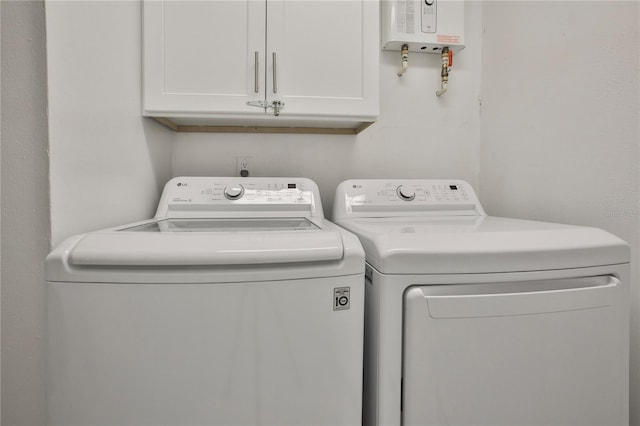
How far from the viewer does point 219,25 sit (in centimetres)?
118

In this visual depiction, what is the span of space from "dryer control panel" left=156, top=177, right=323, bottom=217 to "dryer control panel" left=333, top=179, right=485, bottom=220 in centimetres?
13

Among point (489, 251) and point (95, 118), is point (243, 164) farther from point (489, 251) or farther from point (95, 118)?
point (489, 251)

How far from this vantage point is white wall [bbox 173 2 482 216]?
1.53 meters

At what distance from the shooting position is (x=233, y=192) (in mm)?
1262

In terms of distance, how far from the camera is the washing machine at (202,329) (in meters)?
0.64

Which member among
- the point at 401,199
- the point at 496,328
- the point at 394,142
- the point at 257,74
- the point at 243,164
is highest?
the point at 257,74

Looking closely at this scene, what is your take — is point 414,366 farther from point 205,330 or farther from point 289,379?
point 205,330

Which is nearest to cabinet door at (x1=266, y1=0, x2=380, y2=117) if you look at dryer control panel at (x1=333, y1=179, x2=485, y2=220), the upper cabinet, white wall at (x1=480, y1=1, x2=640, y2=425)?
the upper cabinet

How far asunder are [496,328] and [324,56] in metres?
1.07

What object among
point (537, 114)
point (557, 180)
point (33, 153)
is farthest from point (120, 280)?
point (537, 114)

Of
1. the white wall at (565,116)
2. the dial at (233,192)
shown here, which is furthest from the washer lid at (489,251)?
the dial at (233,192)

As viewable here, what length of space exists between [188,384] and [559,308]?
2.77 ft

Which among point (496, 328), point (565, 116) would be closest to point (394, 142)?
point (565, 116)

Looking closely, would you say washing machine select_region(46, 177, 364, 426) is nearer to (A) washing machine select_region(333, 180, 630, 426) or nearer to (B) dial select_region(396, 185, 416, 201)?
(A) washing machine select_region(333, 180, 630, 426)
